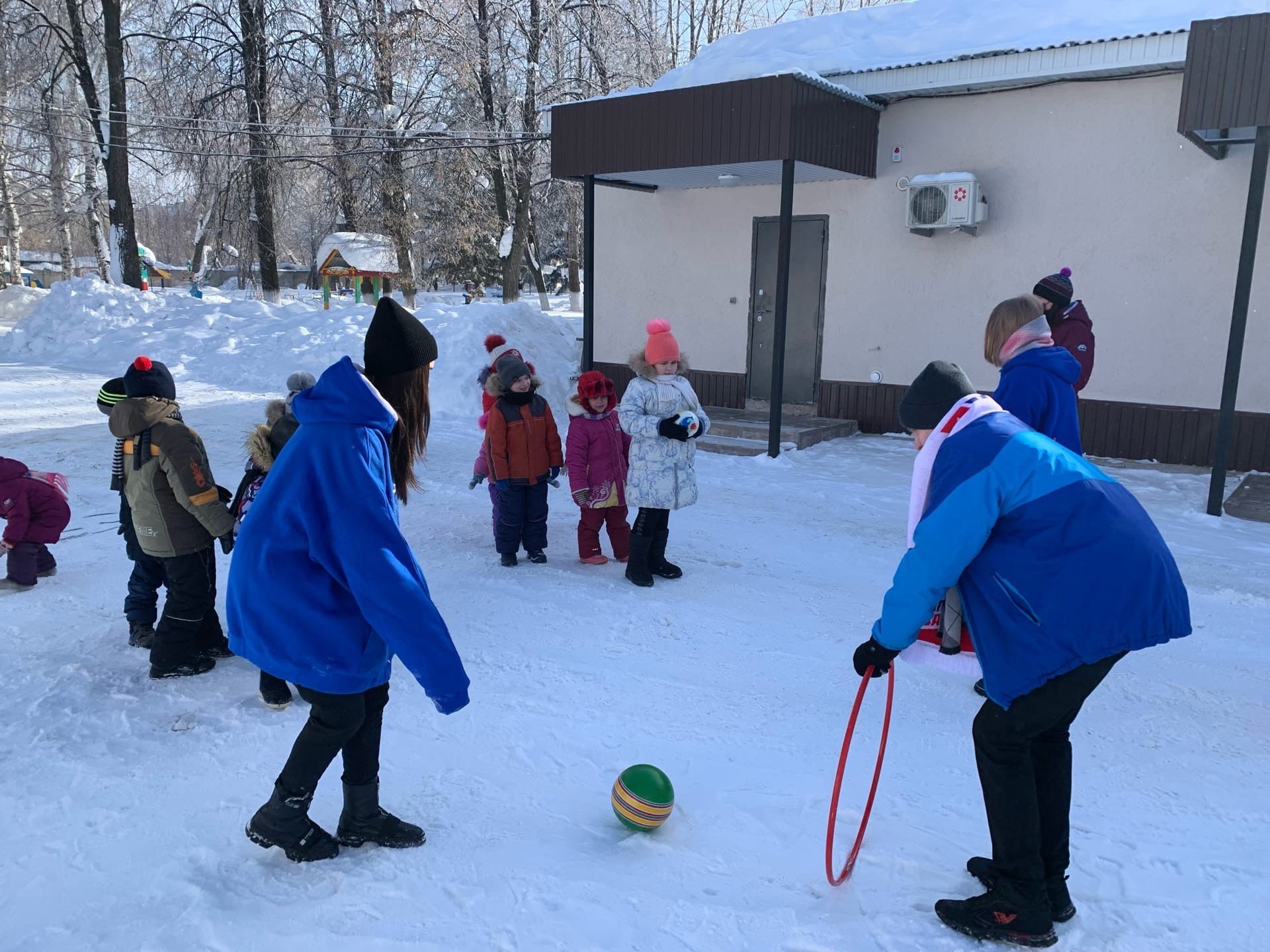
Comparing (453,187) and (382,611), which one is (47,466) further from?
(453,187)

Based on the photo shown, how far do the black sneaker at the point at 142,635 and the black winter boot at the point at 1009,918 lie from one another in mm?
3700

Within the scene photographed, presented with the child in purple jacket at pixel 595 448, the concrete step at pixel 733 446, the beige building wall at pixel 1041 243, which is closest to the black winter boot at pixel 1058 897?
the child in purple jacket at pixel 595 448

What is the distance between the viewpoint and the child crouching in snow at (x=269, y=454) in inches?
145

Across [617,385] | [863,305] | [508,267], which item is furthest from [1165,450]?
[508,267]

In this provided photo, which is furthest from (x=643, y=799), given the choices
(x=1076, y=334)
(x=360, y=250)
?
(x=360, y=250)

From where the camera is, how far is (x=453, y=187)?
20.6 m

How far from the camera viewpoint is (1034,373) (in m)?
3.61

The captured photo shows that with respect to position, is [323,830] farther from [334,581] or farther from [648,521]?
[648,521]

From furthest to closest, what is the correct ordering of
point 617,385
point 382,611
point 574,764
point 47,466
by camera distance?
point 617,385, point 47,466, point 574,764, point 382,611

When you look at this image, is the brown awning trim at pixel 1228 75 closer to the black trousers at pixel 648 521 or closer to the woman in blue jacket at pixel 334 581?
the black trousers at pixel 648 521

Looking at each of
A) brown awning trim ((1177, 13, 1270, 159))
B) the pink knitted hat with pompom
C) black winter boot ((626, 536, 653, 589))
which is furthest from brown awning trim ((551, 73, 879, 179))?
black winter boot ((626, 536, 653, 589))

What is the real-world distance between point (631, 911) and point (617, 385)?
34.3 ft

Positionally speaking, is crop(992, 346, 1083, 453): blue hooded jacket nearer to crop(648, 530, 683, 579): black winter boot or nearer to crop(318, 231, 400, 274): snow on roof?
crop(648, 530, 683, 579): black winter boot

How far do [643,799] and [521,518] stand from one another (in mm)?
3022
